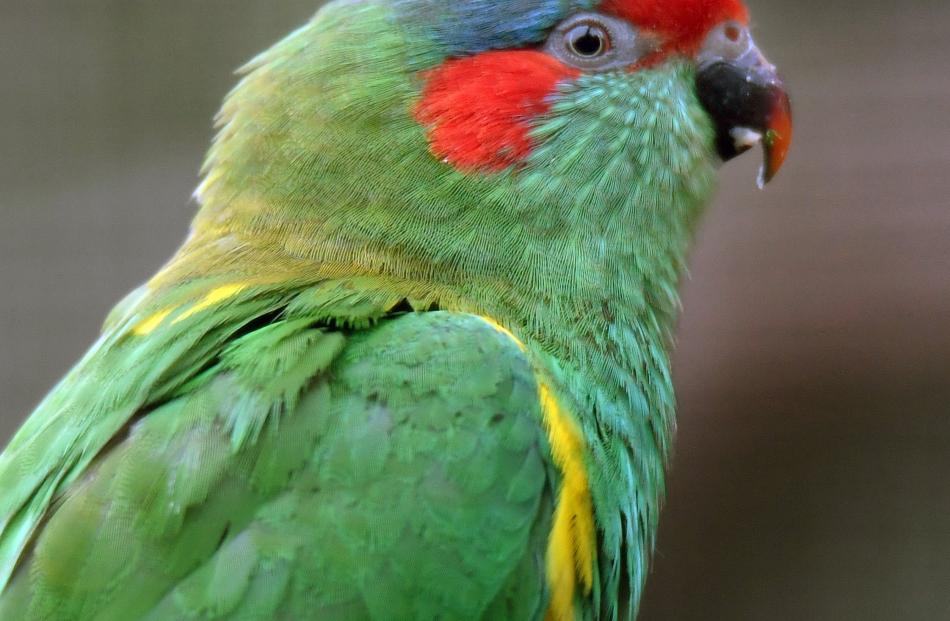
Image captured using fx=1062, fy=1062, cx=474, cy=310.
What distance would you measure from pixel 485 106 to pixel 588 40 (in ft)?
0.58

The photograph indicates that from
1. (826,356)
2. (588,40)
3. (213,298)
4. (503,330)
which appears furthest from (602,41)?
(826,356)

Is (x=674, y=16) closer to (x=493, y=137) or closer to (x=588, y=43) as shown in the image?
(x=588, y=43)

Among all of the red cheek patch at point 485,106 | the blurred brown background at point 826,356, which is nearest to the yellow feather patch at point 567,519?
the red cheek patch at point 485,106

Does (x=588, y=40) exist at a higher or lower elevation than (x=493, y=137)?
higher

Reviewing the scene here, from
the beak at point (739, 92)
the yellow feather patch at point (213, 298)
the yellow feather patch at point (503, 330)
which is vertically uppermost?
the beak at point (739, 92)

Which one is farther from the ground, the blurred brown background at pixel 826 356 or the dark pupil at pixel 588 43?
the dark pupil at pixel 588 43

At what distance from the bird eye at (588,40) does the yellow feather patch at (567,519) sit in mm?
464

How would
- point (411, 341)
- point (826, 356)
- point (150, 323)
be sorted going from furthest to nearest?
1. point (826, 356)
2. point (150, 323)
3. point (411, 341)

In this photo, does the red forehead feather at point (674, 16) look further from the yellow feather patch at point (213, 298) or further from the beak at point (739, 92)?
the yellow feather patch at point (213, 298)

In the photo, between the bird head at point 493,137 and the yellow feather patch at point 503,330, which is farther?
the bird head at point 493,137

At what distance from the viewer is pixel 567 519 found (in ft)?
3.87

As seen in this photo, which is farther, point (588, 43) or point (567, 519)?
point (588, 43)

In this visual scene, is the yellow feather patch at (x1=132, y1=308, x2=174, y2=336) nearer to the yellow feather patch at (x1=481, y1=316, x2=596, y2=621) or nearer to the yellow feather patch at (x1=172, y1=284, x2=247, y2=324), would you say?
the yellow feather patch at (x1=172, y1=284, x2=247, y2=324)

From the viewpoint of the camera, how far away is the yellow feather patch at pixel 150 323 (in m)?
1.27
